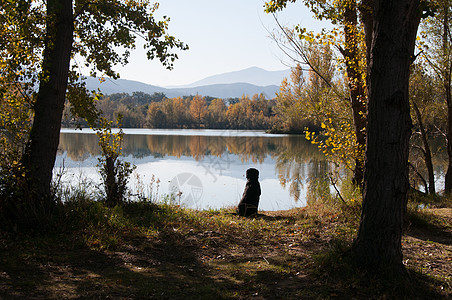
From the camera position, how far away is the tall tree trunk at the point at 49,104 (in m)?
5.70

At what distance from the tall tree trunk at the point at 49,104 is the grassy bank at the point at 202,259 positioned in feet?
2.32

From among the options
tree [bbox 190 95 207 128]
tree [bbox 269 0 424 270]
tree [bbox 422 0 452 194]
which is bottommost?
tree [bbox 269 0 424 270]

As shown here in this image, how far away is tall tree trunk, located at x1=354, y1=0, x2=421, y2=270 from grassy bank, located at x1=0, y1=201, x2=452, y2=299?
384mm

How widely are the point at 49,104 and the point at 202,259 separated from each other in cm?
364

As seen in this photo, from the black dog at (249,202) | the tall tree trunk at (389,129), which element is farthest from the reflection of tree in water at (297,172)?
the tall tree trunk at (389,129)

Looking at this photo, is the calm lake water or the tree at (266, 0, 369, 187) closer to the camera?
the tree at (266, 0, 369, 187)

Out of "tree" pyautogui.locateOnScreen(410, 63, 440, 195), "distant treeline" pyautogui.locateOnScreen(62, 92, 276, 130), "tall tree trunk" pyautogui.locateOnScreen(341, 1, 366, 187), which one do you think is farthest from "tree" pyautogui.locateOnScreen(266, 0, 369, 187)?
"distant treeline" pyautogui.locateOnScreen(62, 92, 276, 130)

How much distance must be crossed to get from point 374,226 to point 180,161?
2196 centimetres

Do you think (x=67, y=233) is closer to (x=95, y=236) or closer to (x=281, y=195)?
(x=95, y=236)

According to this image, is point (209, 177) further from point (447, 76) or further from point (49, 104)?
point (49, 104)

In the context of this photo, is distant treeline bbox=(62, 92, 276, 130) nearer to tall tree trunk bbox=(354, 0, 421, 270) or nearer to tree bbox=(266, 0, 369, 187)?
tree bbox=(266, 0, 369, 187)

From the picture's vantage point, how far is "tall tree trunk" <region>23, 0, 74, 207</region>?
570cm

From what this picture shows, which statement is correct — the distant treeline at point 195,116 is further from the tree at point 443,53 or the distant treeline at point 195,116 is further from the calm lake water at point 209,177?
the tree at point 443,53

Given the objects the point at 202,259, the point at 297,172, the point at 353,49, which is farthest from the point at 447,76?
the point at 202,259
